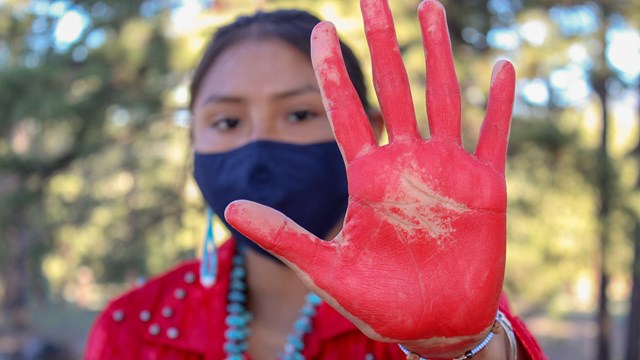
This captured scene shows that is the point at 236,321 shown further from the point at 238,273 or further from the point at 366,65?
the point at 366,65

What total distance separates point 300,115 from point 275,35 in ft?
0.63

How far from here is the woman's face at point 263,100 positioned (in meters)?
1.27

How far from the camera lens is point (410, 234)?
875 millimetres

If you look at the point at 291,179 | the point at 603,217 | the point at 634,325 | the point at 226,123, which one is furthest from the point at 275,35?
the point at 634,325

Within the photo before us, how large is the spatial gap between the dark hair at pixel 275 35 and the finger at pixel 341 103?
0.39 metres

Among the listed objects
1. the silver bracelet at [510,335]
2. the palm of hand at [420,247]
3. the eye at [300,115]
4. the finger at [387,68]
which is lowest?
the silver bracelet at [510,335]

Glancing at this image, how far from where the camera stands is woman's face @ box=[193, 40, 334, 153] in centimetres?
127

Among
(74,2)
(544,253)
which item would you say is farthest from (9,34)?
(544,253)

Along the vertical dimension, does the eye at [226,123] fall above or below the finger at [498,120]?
below

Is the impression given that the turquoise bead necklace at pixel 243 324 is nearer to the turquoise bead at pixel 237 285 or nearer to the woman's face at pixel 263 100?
the turquoise bead at pixel 237 285

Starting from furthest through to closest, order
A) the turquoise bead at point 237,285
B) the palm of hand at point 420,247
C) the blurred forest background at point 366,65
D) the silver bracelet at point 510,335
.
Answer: the blurred forest background at point 366,65 < the turquoise bead at point 237,285 < the silver bracelet at point 510,335 < the palm of hand at point 420,247

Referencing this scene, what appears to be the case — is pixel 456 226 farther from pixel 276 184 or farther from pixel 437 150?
pixel 276 184

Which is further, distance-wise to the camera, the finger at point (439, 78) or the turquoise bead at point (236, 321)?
the turquoise bead at point (236, 321)

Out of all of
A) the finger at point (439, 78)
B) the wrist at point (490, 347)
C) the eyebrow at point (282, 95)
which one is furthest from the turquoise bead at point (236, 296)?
the finger at point (439, 78)
